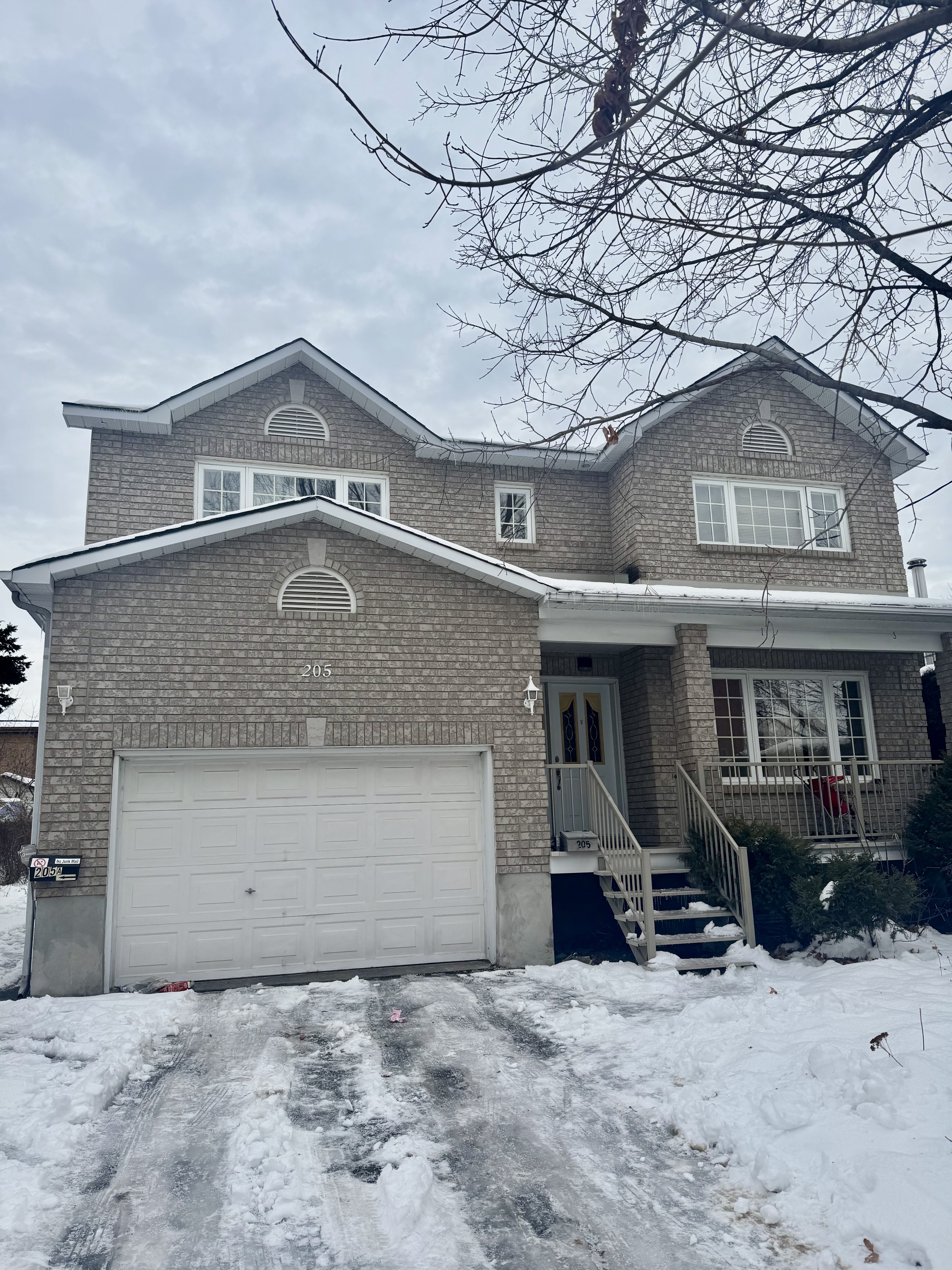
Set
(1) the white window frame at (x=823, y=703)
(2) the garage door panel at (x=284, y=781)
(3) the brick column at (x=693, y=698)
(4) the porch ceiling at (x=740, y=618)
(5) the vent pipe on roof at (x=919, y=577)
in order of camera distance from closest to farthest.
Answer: (2) the garage door panel at (x=284, y=781), (4) the porch ceiling at (x=740, y=618), (3) the brick column at (x=693, y=698), (1) the white window frame at (x=823, y=703), (5) the vent pipe on roof at (x=919, y=577)

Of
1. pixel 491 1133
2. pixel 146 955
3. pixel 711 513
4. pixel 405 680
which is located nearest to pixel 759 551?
pixel 711 513

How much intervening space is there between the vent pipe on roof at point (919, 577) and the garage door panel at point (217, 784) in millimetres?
11612

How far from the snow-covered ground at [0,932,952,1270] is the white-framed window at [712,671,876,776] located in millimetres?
5049

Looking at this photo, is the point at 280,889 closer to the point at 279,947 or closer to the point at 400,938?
the point at 279,947

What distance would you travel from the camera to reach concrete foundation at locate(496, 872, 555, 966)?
9.94 metres

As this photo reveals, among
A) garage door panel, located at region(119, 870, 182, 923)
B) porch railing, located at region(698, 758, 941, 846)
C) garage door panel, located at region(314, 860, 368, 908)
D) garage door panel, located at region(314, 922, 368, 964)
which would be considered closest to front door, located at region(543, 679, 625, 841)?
porch railing, located at region(698, 758, 941, 846)

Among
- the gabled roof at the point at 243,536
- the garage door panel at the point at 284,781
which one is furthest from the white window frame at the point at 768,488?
the garage door panel at the point at 284,781

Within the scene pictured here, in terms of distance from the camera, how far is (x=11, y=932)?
12555 millimetres

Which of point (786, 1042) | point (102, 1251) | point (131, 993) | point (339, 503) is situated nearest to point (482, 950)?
point (131, 993)

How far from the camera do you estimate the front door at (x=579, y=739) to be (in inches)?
516

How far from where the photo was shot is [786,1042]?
19.8 ft

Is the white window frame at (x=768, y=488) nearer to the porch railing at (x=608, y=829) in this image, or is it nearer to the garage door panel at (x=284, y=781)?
the porch railing at (x=608, y=829)

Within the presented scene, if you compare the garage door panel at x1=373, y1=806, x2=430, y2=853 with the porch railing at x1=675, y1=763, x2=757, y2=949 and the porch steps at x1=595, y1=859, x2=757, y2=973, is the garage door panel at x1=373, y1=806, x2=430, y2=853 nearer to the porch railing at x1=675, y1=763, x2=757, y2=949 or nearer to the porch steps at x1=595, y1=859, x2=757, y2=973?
the porch steps at x1=595, y1=859, x2=757, y2=973

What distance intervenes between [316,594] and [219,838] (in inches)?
112
